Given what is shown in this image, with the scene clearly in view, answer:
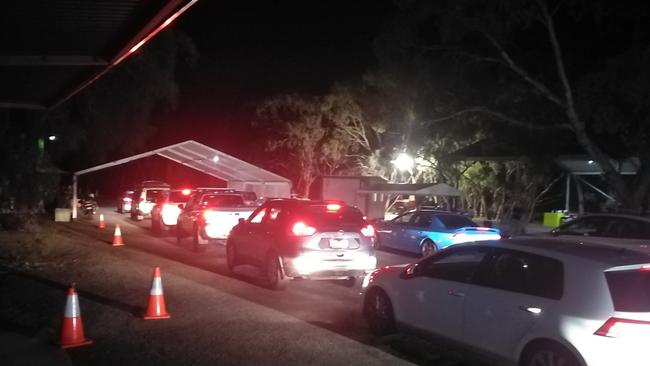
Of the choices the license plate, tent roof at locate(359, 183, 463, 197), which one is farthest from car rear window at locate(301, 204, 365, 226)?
tent roof at locate(359, 183, 463, 197)

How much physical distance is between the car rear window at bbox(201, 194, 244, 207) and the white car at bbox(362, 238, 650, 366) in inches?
475

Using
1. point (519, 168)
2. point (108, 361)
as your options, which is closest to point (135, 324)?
point (108, 361)

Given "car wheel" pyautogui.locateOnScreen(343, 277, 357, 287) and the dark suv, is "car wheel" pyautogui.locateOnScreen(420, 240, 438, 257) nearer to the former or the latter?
"car wheel" pyautogui.locateOnScreen(343, 277, 357, 287)

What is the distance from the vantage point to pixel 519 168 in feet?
117

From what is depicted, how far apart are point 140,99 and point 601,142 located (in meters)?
23.0

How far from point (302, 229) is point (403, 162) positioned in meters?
25.3

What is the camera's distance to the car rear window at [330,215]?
508 inches

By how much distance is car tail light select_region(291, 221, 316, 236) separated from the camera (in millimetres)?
12633

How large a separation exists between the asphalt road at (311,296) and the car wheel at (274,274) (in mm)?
180

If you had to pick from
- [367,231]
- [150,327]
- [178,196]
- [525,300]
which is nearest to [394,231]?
[367,231]

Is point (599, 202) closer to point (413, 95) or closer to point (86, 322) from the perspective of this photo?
point (413, 95)

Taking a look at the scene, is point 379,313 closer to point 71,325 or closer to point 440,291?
point 440,291

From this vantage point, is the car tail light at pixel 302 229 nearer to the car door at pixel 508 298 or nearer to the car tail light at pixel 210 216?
the car door at pixel 508 298

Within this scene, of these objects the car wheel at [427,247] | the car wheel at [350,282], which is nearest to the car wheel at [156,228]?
the car wheel at [427,247]
